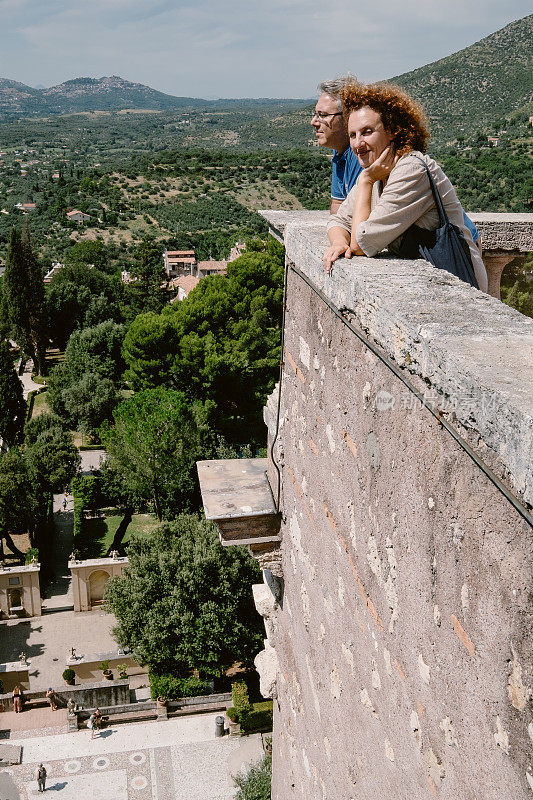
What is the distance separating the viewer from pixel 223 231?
5775cm

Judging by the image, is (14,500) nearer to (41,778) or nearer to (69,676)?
(69,676)

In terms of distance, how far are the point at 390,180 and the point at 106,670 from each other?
1490 centimetres

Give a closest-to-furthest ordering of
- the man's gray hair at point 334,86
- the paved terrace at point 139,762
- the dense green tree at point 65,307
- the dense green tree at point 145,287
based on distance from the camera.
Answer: the man's gray hair at point 334,86
the paved terrace at point 139,762
the dense green tree at point 145,287
the dense green tree at point 65,307

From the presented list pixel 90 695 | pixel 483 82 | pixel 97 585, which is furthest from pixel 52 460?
pixel 483 82

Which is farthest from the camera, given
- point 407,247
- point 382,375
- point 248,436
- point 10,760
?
point 248,436

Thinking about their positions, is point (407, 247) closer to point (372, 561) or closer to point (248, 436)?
point (372, 561)

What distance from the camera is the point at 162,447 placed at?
64.0 feet

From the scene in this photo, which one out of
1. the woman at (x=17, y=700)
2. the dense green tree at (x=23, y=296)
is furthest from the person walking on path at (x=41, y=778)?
the dense green tree at (x=23, y=296)

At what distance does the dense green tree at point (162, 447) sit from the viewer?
19.5 meters

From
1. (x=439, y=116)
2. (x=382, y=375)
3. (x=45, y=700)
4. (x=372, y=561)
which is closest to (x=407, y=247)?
(x=382, y=375)

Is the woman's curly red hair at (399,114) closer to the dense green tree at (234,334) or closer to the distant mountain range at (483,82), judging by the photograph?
the dense green tree at (234,334)

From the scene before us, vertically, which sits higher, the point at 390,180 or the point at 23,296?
the point at 390,180

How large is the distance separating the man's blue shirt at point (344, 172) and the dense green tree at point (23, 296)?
31364mm

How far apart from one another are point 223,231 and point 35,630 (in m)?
45.5
